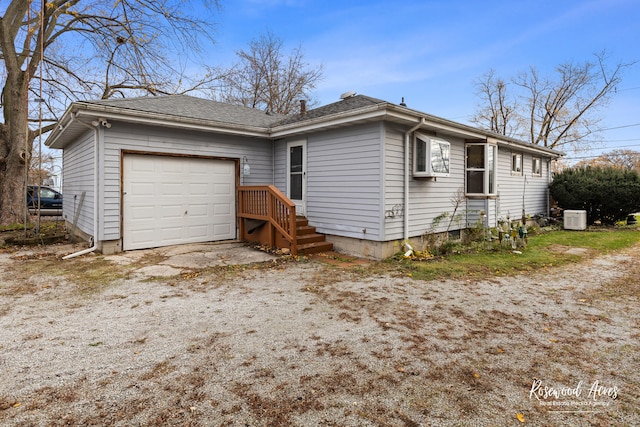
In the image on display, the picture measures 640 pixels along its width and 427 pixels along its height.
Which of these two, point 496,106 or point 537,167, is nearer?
point 537,167

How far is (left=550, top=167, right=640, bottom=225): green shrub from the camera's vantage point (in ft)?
38.2

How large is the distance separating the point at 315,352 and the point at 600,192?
13.3 meters

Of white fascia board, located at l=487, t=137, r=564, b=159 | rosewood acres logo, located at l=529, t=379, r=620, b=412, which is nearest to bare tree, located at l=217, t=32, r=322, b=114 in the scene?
white fascia board, located at l=487, t=137, r=564, b=159

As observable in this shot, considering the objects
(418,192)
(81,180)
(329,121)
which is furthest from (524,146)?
(81,180)

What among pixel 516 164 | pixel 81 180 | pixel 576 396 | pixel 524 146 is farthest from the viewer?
pixel 516 164

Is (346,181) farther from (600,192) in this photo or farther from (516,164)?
(600,192)

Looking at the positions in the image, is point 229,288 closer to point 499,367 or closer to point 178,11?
point 499,367

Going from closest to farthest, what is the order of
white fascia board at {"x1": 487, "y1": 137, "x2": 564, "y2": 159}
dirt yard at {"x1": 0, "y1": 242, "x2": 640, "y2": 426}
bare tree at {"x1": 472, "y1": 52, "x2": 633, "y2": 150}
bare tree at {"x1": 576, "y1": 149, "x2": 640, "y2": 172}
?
dirt yard at {"x1": 0, "y1": 242, "x2": 640, "y2": 426} → white fascia board at {"x1": 487, "y1": 137, "x2": 564, "y2": 159} → bare tree at {"x1": 472, "y1": 52, "x2": 633, "y2": 150} → bare tree at {"x1": 576, "y1": 149, "x2": 640, "y2": 172}

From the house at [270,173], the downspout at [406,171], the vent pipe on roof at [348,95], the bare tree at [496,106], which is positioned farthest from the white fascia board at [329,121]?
the bare tree at [496,106]

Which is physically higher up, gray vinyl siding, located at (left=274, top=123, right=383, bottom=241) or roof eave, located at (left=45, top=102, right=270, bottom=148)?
roof eave, located at (left=45, top=102, right=270, bottom=148)

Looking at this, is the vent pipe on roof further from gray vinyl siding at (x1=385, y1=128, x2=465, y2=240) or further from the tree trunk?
the tree trunk

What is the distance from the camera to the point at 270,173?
9023mm

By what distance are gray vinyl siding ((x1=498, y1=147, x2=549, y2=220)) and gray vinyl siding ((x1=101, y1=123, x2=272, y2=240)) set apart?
7.16 meters

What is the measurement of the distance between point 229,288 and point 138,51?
33.3ft
